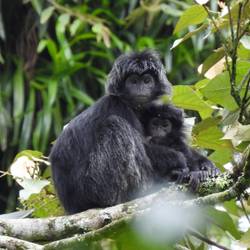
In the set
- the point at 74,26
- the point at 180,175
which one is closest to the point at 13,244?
the point at 180,175

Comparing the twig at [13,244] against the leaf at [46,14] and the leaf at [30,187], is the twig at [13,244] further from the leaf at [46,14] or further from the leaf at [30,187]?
the leaf at [46,14]

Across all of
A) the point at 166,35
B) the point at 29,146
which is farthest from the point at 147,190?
the point at 166,35

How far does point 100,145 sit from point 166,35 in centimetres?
341

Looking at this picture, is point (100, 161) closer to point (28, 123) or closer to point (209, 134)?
point (209, 134)

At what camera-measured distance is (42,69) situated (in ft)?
20.0

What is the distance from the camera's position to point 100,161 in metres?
3.23

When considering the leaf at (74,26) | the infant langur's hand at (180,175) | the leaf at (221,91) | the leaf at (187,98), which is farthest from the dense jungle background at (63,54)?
the leaf at (221,91)

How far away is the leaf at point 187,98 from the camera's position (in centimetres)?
234

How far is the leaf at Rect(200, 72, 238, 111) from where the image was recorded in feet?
6.88

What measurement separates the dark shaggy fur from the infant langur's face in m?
0.12

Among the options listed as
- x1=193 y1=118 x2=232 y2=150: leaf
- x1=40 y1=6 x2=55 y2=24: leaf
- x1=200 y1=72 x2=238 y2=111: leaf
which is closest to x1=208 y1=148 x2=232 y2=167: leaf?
→ x1=193 y1=118 x2=232 y2=150: leaf

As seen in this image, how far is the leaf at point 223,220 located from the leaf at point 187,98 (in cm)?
34

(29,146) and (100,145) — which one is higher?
(100,145)

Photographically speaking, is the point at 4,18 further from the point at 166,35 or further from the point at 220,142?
the point at 220,142
